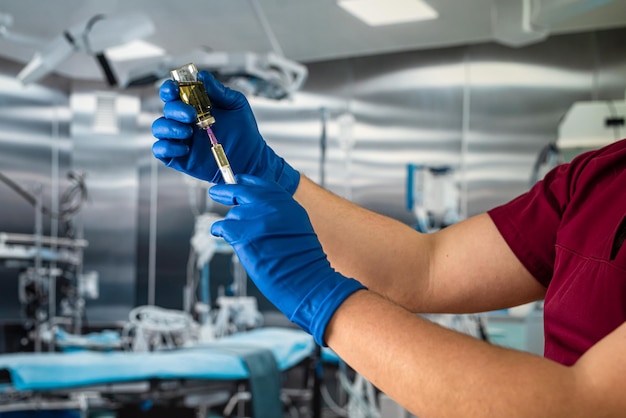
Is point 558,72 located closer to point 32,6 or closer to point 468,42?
point 468,42

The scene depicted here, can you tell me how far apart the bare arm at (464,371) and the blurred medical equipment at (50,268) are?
4.45 m

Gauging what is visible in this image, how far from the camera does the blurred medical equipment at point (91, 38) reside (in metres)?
3.34

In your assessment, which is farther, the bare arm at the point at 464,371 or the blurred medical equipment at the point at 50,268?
the blurred medical equipment at the point at 50,268

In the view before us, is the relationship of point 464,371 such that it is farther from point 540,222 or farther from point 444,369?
point 540,222

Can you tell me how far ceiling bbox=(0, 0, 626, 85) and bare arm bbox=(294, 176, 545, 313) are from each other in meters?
3.39

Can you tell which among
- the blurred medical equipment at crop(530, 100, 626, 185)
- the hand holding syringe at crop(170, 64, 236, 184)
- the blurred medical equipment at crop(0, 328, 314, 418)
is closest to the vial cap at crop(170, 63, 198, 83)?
the hand holding syringe at crop(170, 64, 236, 184)

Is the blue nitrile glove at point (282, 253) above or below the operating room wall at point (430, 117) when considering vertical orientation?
below

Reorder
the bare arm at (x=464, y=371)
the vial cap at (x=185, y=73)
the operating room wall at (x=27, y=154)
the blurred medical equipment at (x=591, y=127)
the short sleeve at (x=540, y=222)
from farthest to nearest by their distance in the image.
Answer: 1. the operating room wall at (x=27, y=154)
2. the blurred medical equipment at (x=591, y=127)
3. the short sleeve at (x=540, y=222)
4. the vial cap at (x=185, y=73)
5. the bare arm at (x=464, y=371)

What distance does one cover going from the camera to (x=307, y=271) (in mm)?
882

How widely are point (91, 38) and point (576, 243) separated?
306 cm

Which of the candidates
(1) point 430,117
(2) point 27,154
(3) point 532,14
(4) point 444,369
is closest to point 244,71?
(3) point 532,14

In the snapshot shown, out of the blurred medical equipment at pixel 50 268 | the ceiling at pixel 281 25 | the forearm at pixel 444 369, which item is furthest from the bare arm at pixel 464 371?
the blurred medical equipment at pixel 50 268

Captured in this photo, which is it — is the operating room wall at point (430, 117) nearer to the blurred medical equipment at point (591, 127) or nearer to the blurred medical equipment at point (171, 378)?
the blurred medical equipment at point (591, 127)

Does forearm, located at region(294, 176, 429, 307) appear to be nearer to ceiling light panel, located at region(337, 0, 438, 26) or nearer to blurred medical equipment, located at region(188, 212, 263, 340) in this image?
ceiling light panel, located at region(337, 0, 438, 26)
